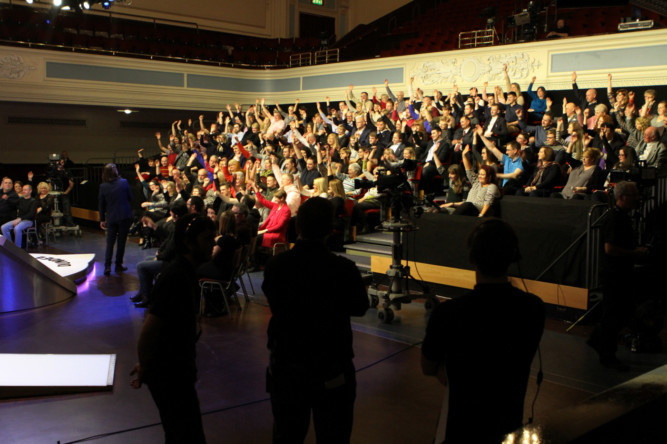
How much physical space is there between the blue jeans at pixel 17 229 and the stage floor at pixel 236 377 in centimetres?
389

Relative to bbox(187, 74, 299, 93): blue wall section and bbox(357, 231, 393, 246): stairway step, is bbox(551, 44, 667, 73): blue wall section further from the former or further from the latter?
bbox(187, 74, 299, 93): blue wall section

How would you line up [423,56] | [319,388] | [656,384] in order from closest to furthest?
[656,384] → [319,388] → [423,56]

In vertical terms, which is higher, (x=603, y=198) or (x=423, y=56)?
(x=423, y=56)

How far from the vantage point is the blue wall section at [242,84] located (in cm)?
1716

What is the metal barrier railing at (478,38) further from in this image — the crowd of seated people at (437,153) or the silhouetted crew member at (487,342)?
the silhouetted crew member at (487,342)

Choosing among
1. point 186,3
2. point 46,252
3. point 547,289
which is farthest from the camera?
point 186,3

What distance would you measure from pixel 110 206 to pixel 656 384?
744 cm

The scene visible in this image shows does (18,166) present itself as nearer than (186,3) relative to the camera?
Yes

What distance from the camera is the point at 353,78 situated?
616 inches

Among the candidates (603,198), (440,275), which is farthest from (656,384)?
(603,198)

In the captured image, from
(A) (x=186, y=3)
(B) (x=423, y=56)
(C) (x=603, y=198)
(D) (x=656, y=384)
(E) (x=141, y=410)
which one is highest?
(A) (x=186, y=3)

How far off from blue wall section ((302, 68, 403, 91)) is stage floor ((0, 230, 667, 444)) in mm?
9062

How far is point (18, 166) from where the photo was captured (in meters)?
17.2

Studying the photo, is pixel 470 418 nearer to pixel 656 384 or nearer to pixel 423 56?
pixel 656 384
